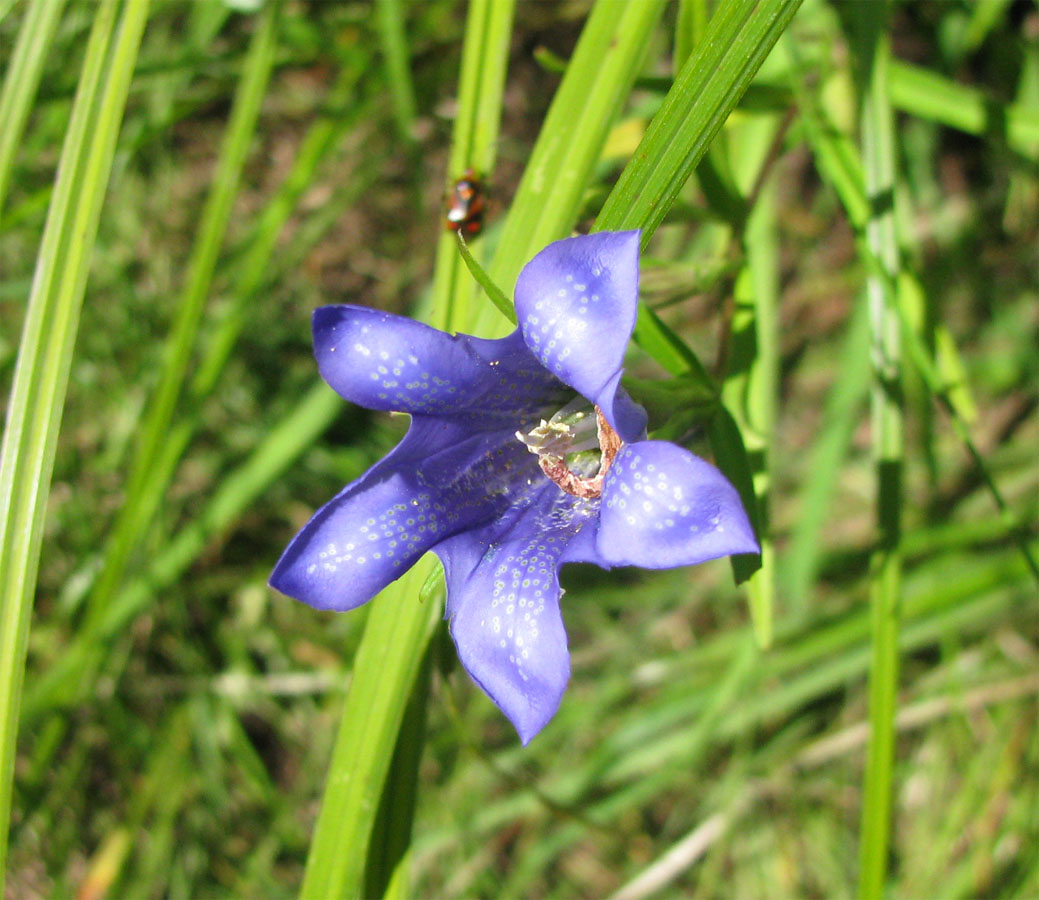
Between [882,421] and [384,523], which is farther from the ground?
[384,523]

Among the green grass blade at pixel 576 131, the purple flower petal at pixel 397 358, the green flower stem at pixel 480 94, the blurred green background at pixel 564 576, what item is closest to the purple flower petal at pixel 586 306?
the purple flower petal at pixel 397 358

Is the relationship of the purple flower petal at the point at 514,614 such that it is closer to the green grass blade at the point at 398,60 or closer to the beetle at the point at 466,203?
the beetle at the point at 466,203

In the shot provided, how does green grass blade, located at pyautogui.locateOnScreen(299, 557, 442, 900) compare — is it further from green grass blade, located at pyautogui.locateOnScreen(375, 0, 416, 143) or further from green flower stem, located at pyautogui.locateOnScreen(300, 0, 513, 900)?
green grass blade, located at pyautogui.locateOnScreen(375, 0, 416, 143)

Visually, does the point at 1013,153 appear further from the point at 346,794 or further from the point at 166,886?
the point at 166,886

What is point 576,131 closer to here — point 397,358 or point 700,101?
point 700,101

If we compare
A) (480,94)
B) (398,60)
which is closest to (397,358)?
(480,94)

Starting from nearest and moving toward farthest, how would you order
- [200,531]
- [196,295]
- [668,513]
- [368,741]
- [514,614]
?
[668,513]
[514,614]
[368,741]
[196,295]
[200,531]

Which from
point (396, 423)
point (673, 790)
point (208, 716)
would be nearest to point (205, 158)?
point (396, 423)
